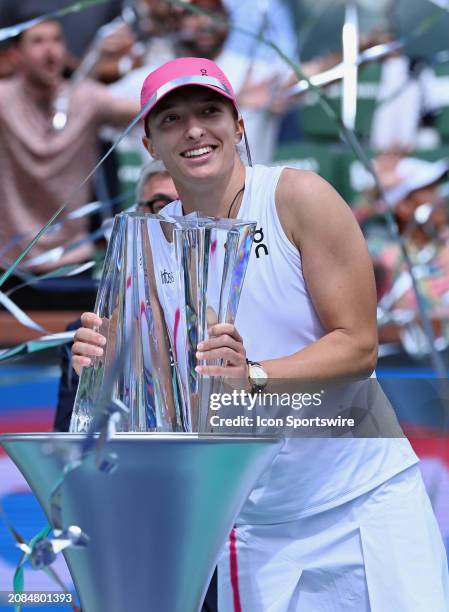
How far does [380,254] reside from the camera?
16.2 feet

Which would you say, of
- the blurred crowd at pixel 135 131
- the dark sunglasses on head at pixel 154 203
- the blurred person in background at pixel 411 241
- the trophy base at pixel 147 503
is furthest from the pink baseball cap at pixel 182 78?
the blurred person in background at pixel 411 241

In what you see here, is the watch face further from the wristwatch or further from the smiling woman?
the smiling woman

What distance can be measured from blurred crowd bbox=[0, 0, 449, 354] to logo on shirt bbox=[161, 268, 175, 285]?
321 centimetres

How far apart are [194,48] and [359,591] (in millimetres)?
3841

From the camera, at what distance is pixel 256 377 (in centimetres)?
103

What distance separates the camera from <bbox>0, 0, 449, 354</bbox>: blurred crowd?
4.58 metres

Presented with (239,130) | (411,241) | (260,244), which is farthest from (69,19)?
(260,244)

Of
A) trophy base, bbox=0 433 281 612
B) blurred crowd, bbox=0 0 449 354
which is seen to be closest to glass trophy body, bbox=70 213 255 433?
trophy base, bbox=0 433 281 612

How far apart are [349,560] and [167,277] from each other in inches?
20.1

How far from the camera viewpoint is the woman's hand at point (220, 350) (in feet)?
3.18

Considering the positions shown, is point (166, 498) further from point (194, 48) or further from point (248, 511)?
point (194, 48)

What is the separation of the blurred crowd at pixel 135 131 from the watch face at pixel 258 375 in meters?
3.20

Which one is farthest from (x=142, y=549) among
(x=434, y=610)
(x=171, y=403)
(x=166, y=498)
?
(x=434, y=610)

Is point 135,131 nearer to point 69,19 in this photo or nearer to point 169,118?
point 69,19
